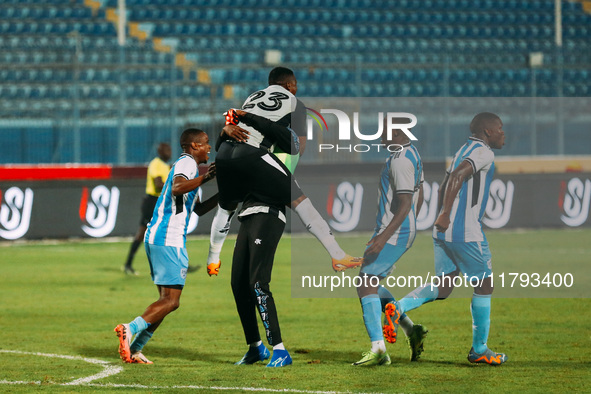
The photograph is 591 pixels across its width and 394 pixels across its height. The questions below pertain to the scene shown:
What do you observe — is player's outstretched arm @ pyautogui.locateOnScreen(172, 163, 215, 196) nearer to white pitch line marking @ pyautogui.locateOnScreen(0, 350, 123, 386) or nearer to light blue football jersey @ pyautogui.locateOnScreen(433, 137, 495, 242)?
white pitch line marking @ pyautogui.locateOnScreen(0, 350, 123, 386)

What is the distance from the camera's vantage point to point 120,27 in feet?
75.2

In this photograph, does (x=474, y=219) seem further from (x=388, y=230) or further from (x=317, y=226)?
(x=317, y=226)

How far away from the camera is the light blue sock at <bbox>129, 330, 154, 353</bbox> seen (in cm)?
722

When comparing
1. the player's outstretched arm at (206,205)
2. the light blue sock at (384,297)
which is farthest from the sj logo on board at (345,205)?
the light blue sock at (384,297)

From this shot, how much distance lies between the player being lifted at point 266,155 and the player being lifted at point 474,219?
2.78 feet

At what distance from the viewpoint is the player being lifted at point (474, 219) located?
6.89m

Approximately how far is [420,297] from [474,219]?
0.74 meters

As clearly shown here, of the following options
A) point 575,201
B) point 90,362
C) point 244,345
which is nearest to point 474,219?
point 244,345

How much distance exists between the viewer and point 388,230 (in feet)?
22.9

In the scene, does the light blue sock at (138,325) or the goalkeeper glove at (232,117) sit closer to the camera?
the goalkeeper glove at (232,117)

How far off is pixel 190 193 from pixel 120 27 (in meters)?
16.5

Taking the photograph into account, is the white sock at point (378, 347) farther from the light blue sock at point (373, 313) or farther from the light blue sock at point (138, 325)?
the light blue sock at point (138, 325)

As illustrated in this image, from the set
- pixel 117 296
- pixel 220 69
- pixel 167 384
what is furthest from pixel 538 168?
pixel 167 384

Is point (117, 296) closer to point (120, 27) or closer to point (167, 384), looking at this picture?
point (167, 384)
